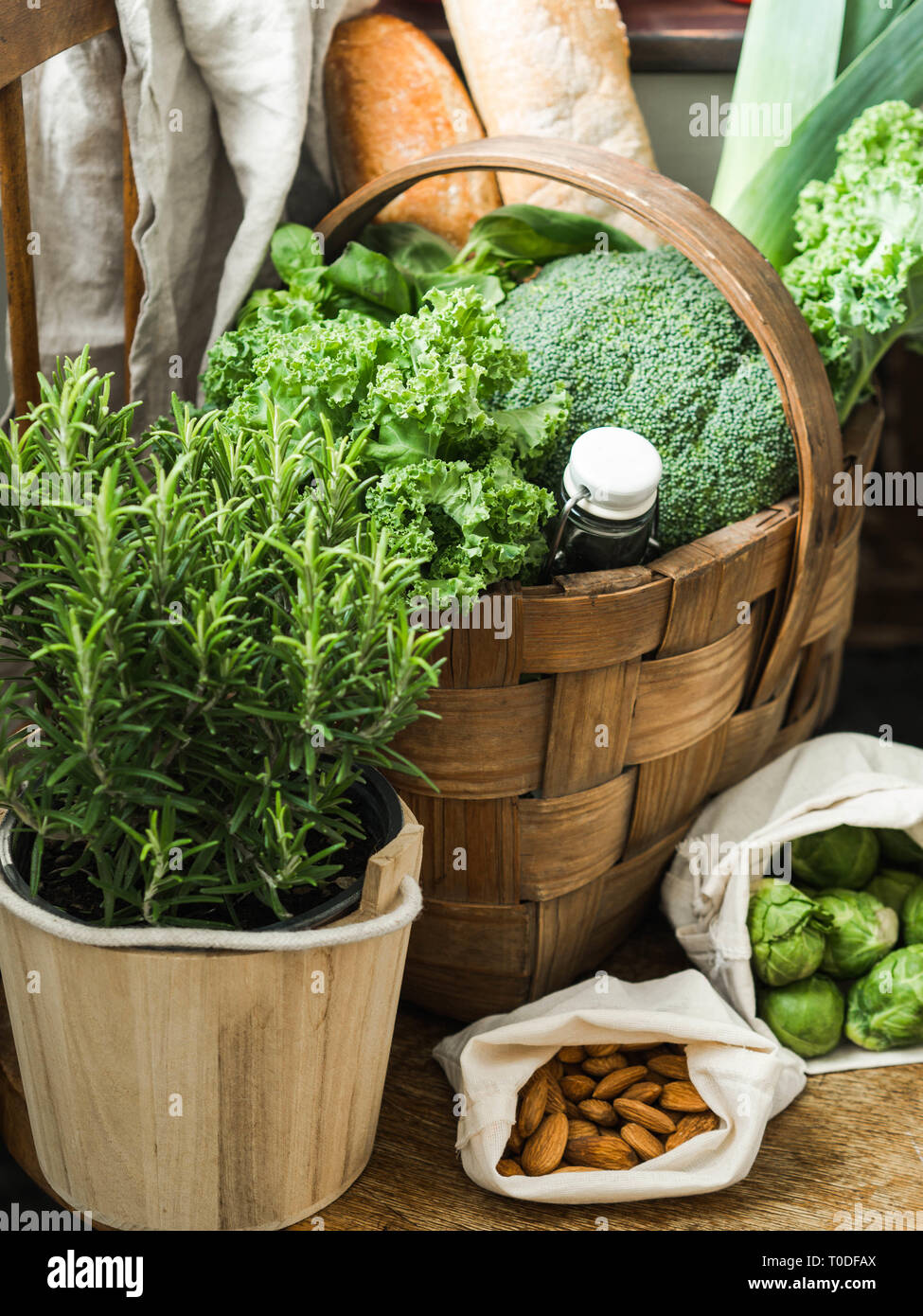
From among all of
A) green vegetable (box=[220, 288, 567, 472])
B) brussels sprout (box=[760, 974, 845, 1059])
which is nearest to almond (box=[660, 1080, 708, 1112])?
brussels sprout (box=[760, 974, 845, 1059])

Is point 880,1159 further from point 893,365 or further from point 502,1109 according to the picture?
point 893,365

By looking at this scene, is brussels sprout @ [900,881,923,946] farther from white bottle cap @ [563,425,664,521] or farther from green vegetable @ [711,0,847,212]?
green vegetable @ [711,0,847,212]

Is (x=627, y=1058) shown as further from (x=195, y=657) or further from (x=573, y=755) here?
(x=195, y=657)

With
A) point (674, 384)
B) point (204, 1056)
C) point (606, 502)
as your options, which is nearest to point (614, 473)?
point (606, 502)

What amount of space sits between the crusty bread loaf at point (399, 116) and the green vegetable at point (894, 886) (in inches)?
29.0

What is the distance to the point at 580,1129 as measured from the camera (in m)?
0.79

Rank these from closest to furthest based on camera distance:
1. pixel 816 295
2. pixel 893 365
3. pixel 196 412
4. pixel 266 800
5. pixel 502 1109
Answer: pixel 266 800
pixel 502 1109
pixel 196 412
pixel 816 295
pixel 893 365

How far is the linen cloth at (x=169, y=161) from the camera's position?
970mm

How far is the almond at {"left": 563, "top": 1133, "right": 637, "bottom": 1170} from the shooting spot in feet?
2.52

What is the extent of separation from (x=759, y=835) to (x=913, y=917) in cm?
15

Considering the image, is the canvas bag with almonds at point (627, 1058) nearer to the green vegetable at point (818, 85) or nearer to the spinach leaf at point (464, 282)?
the spinach leaf at point (464, 282)

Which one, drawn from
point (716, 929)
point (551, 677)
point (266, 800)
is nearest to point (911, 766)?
point (716, 929)
